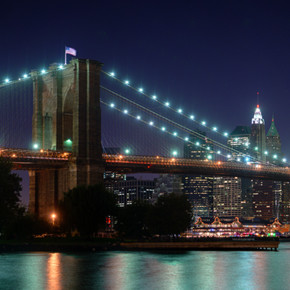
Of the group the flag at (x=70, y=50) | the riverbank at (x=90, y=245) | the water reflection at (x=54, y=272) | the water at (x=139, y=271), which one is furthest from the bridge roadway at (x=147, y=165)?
the water reflection at (x=54, y=272)

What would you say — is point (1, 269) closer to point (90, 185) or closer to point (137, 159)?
point (90, 185)

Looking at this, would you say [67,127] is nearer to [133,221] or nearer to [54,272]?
[133,221]

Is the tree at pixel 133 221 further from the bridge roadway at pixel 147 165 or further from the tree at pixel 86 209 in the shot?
the bridge roadway at pixel 147 165

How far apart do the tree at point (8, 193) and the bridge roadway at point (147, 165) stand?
8.12 m

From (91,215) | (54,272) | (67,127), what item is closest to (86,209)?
(91,215)

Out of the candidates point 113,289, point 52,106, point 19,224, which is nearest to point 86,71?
point 52,106

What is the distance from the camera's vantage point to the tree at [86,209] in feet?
224

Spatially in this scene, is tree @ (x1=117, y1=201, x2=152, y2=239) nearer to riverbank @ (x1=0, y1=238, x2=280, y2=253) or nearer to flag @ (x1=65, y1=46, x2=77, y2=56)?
riverbank @ (x1=0, y1=238, x2=280, y2=253)

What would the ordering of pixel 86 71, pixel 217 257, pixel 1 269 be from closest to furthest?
pixel 1 269 < pixel 217 257 < pixel 86 71

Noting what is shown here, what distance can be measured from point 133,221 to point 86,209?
687 cm

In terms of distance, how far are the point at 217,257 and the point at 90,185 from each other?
15.1 meters

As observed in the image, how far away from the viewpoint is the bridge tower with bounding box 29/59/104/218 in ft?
249

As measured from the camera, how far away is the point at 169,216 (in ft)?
241

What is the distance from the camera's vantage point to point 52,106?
263ft
